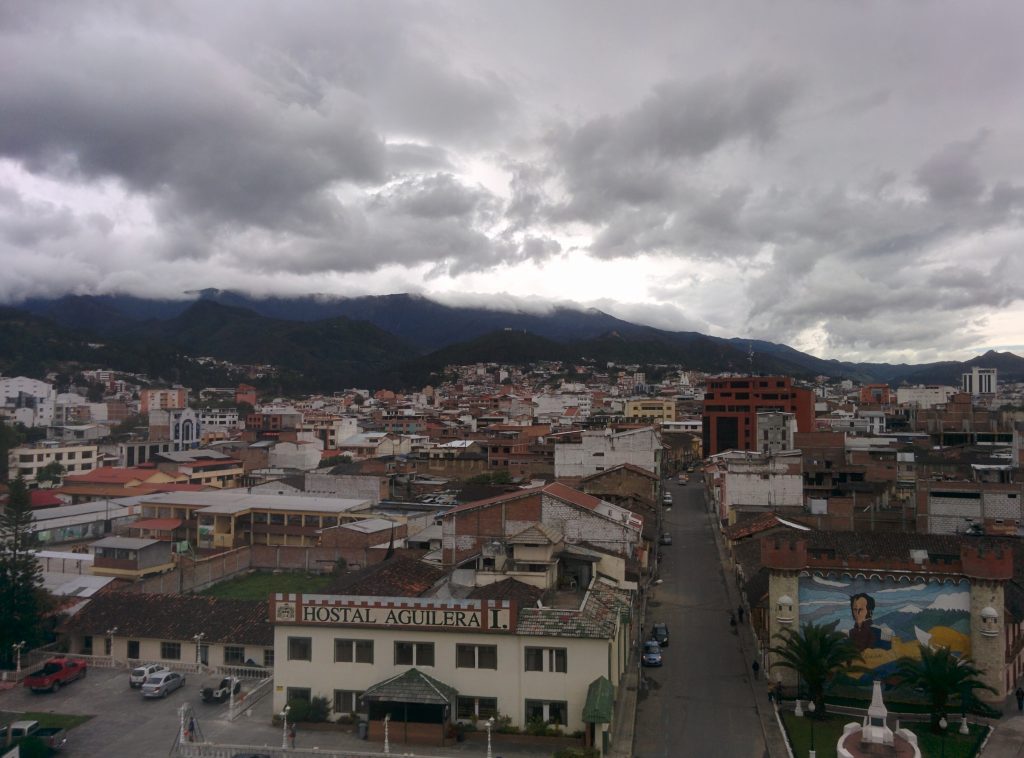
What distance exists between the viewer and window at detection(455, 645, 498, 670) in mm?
23984

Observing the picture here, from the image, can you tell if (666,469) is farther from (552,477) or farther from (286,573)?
(286,573)

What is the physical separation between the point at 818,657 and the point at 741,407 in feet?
226

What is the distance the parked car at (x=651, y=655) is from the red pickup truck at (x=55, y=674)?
Answer: 2120 centimetres

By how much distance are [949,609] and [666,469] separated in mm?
63344

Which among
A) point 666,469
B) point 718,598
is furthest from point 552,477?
point 718,598

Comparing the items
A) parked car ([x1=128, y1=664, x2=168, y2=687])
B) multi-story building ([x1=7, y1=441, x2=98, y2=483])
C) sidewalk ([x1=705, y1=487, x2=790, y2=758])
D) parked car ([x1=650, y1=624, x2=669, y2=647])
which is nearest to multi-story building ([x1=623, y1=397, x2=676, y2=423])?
multi-story building ([x1=7, y1=441, x2=98, y2=483])

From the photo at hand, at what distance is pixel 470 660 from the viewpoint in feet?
79.2

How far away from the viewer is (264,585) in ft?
153

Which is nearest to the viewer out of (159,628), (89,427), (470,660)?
(470,660)

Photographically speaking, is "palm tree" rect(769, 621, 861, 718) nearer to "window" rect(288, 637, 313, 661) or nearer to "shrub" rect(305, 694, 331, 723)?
"shrub" rect(305, 694, 331, 723)

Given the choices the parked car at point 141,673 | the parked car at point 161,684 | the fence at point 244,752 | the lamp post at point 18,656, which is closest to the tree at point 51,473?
the lamp post at point 18,656

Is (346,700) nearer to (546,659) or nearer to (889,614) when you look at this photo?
(546,659)

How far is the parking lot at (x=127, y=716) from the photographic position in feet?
77.1

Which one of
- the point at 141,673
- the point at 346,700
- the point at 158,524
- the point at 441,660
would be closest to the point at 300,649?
the point at 346,700
